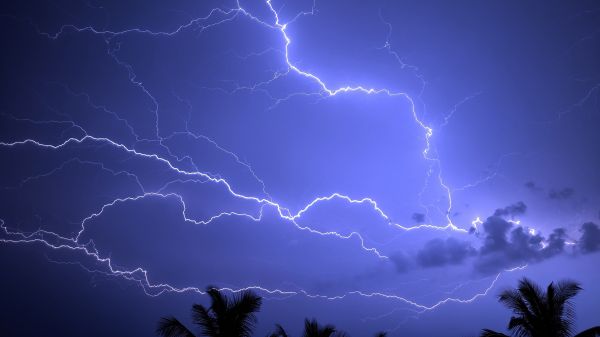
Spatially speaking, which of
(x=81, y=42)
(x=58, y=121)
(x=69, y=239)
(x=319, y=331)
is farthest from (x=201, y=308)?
(x=81, y=42)

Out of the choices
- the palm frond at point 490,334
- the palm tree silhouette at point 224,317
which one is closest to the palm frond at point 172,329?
the palm tree silhouette at point 224,317

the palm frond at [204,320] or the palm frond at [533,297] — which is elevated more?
the palm frond at [533,297]

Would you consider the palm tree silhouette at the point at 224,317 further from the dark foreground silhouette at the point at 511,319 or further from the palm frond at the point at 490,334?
the palm frond at the point at 490,334

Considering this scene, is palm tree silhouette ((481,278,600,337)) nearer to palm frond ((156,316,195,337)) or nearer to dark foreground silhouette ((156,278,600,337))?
dark foreground silhouette ((156,278,600,337))

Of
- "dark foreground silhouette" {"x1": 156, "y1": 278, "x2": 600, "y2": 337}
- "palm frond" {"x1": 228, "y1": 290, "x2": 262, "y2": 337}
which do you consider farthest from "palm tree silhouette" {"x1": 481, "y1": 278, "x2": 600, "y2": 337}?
"palm frond" {"x1": 228, "y1": 290, "x2": 262, "y2": 337}

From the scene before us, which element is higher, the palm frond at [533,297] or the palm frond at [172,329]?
the palm frond at [533,297]

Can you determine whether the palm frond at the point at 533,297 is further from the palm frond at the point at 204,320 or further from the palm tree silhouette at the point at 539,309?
the palm frond at the point at 204,320

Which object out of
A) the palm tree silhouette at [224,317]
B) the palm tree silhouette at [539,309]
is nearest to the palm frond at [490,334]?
the palm tree silhouette at [539,309]

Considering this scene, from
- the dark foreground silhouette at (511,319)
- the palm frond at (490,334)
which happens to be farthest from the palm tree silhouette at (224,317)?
the palm frond at (490,334)

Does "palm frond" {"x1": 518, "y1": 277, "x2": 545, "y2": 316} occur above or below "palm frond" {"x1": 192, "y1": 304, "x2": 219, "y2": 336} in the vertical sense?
above

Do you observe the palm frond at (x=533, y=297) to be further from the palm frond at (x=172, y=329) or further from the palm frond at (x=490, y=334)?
the palm frond at (x=172, y=329)

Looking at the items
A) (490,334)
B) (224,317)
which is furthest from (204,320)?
(490,334)
